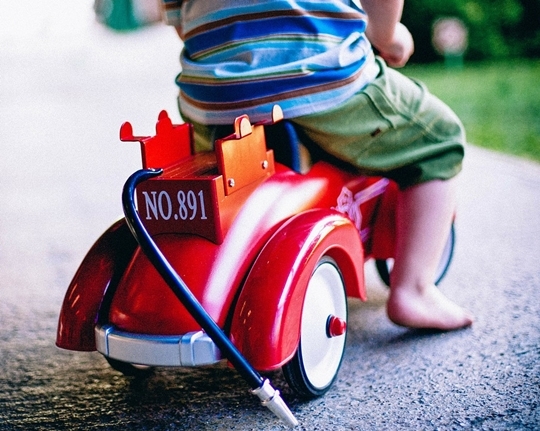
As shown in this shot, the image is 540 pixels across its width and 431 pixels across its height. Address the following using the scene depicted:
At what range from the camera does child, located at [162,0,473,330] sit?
109 centimetres

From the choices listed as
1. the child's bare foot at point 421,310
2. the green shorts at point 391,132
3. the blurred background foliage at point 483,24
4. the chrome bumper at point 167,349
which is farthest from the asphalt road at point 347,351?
the blurred background foliage at point 483,24

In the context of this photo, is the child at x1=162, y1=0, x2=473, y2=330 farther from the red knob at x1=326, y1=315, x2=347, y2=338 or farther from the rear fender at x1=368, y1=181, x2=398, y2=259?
the red knob at x1=326, y1=315, x2=347, y2=338

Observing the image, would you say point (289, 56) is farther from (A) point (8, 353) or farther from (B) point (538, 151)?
(B) point (538, 151)

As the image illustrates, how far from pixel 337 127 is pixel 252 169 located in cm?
18

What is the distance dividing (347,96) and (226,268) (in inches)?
14.5

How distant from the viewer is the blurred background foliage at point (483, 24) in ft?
25.8

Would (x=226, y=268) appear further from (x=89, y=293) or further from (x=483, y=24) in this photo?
(x=483, y=24)

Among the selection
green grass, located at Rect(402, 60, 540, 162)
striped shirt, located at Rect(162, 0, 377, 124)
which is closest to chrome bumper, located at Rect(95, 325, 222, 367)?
striped shirt, located at Rect(162, 0, 377, 124)

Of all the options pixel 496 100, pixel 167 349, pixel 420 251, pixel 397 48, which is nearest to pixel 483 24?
pixel 496 100

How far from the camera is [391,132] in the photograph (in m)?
1.17

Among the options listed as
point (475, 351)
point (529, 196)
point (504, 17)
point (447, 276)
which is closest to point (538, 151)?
point (529, 196)

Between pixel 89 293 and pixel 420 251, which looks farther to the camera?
pixel 420 251

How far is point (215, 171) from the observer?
3.34 feet

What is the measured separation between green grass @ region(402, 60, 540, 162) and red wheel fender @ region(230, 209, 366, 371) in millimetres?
2006
